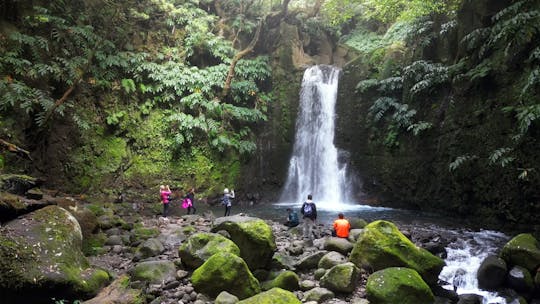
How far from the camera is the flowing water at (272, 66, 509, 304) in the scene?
1273cm

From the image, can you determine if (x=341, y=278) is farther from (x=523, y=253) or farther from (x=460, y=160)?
(x=460, y=160)

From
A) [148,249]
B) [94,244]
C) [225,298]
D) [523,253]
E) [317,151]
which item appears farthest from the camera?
[317,151]

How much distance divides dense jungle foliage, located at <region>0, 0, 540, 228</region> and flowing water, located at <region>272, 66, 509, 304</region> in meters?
0.77

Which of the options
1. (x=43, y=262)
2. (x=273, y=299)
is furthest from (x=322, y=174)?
(x=43, y=262)

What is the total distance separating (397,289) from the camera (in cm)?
588

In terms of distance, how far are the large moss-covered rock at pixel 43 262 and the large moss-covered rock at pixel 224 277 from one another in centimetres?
170

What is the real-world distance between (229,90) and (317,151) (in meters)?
5.52

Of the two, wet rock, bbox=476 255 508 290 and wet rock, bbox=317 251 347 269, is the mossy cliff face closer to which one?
wet rock, bbox=476 255 508 290

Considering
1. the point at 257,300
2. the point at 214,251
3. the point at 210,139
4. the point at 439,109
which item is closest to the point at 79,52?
the point at 210,139

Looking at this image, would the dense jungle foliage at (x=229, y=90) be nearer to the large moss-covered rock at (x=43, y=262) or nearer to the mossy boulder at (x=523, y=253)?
the mossy boulder at (x=523, y=253)

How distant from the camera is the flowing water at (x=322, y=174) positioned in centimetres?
1273

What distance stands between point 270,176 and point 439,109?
28.0ft

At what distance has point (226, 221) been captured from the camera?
7574mm

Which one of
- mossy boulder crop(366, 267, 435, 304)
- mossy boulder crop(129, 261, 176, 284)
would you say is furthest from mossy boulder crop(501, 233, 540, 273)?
mossy boulder crop(129, 261, 176, 284)
